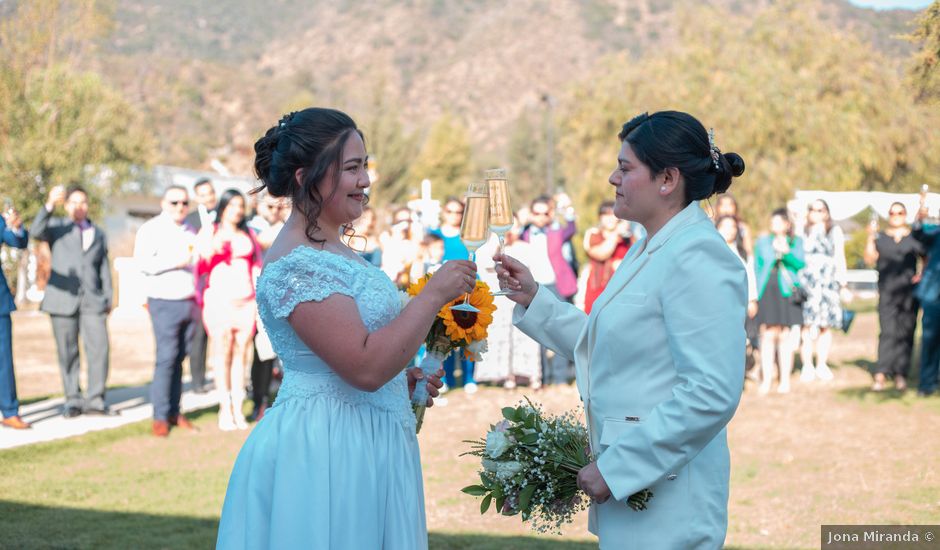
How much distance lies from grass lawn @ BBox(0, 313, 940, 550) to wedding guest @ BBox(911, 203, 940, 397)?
19.0 inches

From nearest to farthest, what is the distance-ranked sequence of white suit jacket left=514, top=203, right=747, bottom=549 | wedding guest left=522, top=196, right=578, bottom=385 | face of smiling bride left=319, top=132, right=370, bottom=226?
white suit jacket left=514, top=203, right=747, bottom=549
face of smiling bride left=319, top=132, right=370, bottom=226
wedding guest left=522, top=196, right=578, bottom=385

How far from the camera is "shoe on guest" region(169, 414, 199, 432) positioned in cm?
1030

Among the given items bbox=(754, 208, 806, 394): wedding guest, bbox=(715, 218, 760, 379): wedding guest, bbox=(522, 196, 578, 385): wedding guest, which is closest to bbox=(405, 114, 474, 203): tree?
bbox=(522, 196, 578, 385): wedding guest

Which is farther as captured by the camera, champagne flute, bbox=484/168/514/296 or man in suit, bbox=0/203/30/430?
man in suit, bbox=0/203/30/430

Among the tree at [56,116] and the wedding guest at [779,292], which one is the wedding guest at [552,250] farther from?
the tree at [56,116]

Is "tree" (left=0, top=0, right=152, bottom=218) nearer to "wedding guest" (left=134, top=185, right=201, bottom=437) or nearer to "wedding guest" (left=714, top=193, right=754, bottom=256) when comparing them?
"wedding guest" (left=134, top=185, right=201, bottom=437)

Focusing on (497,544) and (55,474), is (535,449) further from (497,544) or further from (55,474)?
(55,474)

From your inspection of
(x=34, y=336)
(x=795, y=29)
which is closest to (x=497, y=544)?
(x=34, y=336)

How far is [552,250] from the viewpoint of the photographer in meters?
13.3

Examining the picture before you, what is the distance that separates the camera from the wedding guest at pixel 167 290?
32.8ft

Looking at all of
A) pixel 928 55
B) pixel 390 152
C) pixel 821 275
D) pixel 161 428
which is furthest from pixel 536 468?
pixel 390 152

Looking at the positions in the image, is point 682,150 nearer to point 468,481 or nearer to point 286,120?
point 286,120

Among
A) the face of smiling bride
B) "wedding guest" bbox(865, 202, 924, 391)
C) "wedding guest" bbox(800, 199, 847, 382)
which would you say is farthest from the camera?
"wedding guest" bbox(800, 199, 847, 382)

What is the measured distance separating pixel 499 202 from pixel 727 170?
0.81 metres
